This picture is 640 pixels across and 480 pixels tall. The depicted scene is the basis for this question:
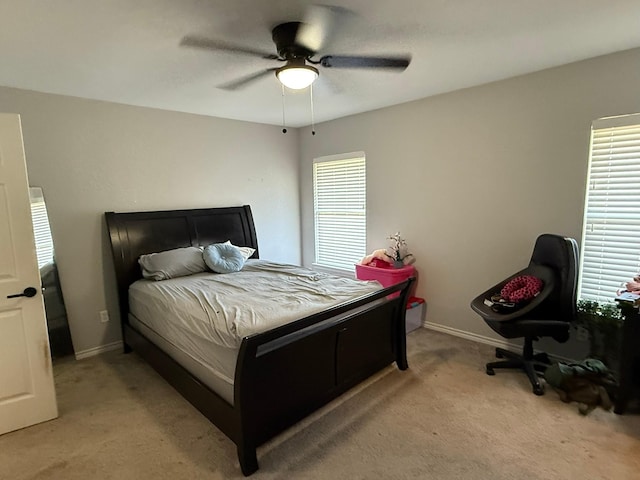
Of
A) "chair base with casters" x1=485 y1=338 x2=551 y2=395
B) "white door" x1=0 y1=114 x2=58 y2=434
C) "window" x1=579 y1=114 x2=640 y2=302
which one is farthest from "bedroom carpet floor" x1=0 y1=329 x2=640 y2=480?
"window" x1=579 y1=114 x2=640 y2=302

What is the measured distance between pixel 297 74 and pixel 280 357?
5.78 feet

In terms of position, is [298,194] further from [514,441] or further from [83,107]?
[514,441]

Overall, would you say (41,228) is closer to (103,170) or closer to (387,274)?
(103,170)

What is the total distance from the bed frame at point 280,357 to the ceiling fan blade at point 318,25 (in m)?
1.71

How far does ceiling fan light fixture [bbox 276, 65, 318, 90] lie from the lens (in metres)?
2.21

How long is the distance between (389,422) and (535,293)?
1501mm

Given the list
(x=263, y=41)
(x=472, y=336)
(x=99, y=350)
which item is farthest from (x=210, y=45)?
(x=472, y=336)

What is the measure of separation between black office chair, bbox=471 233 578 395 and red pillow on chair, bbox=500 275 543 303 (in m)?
0.04

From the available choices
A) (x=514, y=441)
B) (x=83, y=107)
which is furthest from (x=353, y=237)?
(x=83, y=107)

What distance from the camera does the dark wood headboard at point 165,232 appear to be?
11.4 ft

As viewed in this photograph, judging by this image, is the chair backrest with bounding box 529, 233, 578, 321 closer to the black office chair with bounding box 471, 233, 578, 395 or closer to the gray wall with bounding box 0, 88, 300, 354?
the black office chair with bounding box 471, 233, 578, 395

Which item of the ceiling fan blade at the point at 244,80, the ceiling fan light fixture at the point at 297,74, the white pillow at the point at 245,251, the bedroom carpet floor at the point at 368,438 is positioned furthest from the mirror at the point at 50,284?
the ceiling fan light fixture at the point at 297,74

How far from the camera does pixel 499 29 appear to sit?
217 cm

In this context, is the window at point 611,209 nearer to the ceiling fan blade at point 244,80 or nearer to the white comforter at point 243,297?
the white comforter at point 243,297
